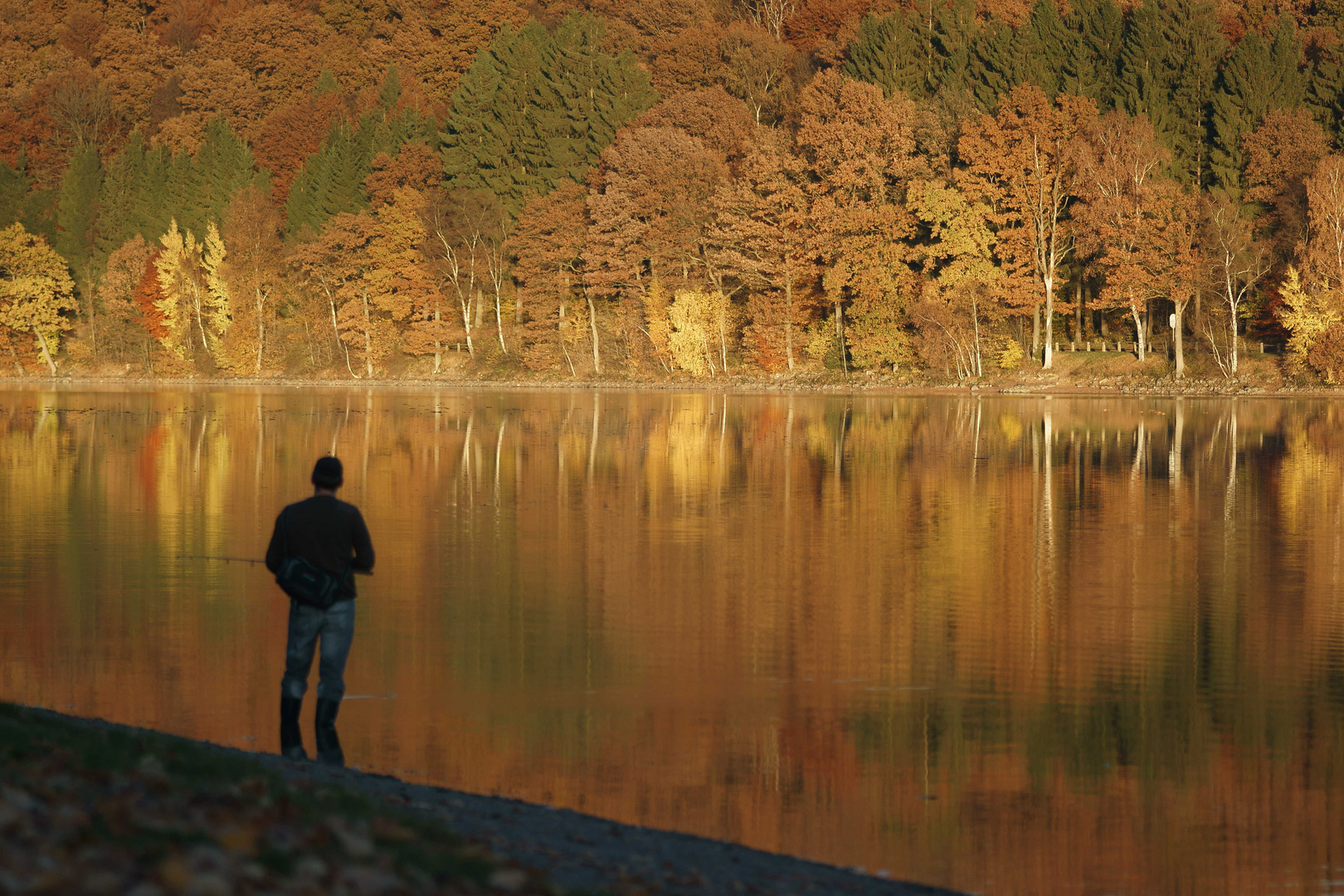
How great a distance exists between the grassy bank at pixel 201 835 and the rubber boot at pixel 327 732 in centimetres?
199

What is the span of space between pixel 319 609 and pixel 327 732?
2.96ft

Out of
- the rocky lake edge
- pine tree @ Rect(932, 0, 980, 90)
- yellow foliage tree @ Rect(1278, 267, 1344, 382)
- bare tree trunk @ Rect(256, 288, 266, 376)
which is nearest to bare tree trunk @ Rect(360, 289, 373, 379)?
the rocky lake edge

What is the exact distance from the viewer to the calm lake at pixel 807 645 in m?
9.91

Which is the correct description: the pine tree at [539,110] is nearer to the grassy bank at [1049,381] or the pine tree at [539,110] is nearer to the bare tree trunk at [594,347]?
the bare tree trunk at [594,347]

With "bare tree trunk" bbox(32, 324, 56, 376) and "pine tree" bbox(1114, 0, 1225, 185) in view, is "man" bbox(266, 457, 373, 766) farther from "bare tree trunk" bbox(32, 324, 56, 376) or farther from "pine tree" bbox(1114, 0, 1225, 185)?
"bare tree trunk" bbox(32, 324, 56, 376)

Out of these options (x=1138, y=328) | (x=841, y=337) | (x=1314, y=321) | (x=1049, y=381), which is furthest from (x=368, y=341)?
(x=1314, y=321)

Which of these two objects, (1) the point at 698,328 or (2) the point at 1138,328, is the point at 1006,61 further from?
(1) the point at 698,328

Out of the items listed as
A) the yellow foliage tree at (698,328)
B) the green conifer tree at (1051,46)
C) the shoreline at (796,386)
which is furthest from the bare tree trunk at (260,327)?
the green conifer tree at (1051,46)

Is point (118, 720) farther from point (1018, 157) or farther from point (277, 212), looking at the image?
point (277, 212)

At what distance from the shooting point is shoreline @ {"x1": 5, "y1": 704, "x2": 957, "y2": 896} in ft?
24.0

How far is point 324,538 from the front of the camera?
34.1 ft

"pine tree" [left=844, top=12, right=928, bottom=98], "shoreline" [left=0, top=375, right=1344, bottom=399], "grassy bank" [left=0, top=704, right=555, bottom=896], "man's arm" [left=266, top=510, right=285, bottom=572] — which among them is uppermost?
"pine tree" [left=844, top=12, right=928, bottom=98]

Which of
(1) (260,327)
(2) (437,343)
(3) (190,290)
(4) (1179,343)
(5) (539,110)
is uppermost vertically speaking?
(5) (539,110)

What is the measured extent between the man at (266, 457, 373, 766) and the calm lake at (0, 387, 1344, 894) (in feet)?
1.72
